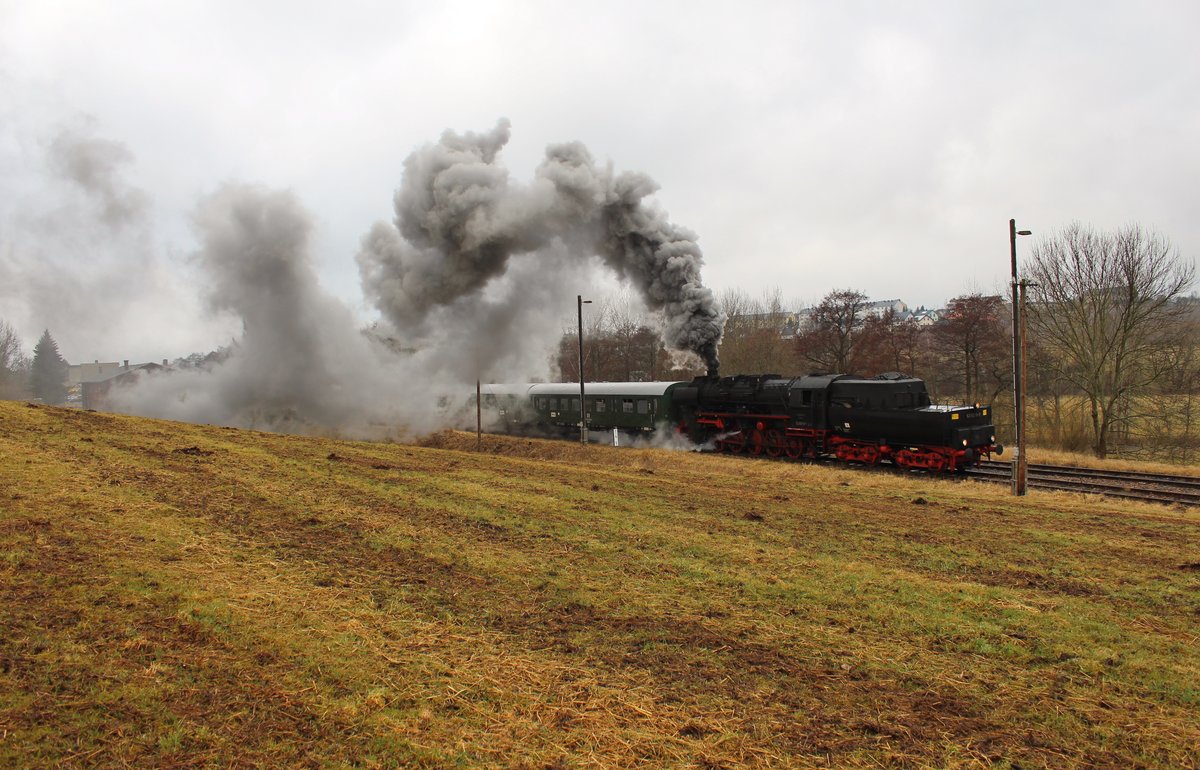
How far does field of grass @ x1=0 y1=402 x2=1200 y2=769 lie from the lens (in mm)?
3561

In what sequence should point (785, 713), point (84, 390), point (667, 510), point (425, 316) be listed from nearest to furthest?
point (785, 713) → point (667, 510) → point (425, 316) → point (84, 390)

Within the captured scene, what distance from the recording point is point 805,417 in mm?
20047

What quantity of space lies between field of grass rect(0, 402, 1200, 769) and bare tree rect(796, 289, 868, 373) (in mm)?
32472

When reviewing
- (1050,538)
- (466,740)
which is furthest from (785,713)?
(1050,538)

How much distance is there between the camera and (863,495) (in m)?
13.1

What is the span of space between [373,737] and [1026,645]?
4.85 meters

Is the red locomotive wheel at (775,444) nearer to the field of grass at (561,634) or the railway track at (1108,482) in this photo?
the railway track at (1108,482)

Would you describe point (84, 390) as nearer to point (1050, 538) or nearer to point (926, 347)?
point (1050, 538)

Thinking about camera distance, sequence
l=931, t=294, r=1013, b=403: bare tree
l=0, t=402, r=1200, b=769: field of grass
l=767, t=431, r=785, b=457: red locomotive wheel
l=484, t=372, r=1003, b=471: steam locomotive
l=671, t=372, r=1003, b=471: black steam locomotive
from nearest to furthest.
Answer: l=0, t=402, r=1200, b=769: field of grass, l=671, t=372, r=1003, b=471: black steam locomotive, l=484, t=372, r=1003, b=471: steam locomotive, l=767, t=431, r=785, b=457: red locomotive wheel, l=931, t=294, r=1013, b=403: bare tree

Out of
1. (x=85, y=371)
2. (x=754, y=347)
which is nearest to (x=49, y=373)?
(x=85, y=371)

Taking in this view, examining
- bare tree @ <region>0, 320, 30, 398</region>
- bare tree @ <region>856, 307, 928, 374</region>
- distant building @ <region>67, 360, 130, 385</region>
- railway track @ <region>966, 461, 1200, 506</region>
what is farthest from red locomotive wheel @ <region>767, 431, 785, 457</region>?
distant building @ <region>67, 360, 130, 385</region>

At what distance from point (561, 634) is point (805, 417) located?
1641 centimetres

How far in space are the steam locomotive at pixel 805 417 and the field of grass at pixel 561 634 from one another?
749 centimetres

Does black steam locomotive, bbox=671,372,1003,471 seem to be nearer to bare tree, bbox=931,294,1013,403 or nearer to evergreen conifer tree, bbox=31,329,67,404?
bare tree, bbox=931,294,1013,403
